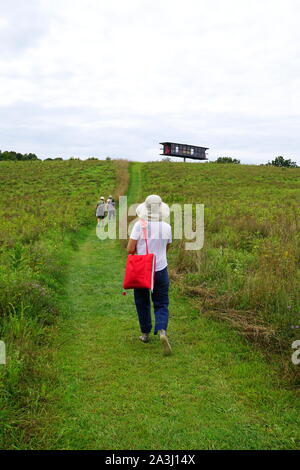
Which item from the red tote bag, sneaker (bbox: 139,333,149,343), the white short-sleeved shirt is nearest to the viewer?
the red tote bag

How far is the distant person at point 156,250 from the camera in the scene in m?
5.22

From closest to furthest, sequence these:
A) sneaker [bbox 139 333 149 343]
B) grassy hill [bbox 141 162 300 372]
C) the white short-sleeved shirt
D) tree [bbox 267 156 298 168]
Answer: the white short-sleeved shirt
grassy hill [bbox 141 162 300 372]
sneaker [bbox 139 333 149 343]
tree [bbox 267 156 298 168]

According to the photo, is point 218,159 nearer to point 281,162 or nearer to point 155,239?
point 281,162

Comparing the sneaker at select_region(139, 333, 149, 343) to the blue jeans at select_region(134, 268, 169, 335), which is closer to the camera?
the blue jeans at select_region(134, 268, 169, 335)

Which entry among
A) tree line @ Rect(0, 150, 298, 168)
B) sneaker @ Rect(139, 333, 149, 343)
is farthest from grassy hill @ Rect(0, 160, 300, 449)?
tree line @ Rect(0, 150, 298, 168)

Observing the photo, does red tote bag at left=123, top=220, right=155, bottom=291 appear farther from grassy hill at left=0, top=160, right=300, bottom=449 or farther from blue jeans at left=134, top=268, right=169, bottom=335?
grassy hill at left=0, top=160, right=300, bottom=449

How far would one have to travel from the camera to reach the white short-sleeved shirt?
5311 mm

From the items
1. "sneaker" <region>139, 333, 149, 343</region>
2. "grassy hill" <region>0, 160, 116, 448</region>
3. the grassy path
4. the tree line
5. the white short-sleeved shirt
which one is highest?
the tree line

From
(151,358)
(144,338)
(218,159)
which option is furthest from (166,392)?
(218,159)

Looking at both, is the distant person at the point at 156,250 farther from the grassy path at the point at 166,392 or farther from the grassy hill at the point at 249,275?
the grassy hill at the point at 249,275

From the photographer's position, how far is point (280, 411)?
3.94m

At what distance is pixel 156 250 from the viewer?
17.7 feet

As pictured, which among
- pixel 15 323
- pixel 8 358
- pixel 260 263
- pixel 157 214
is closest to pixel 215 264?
pixel 260 263
